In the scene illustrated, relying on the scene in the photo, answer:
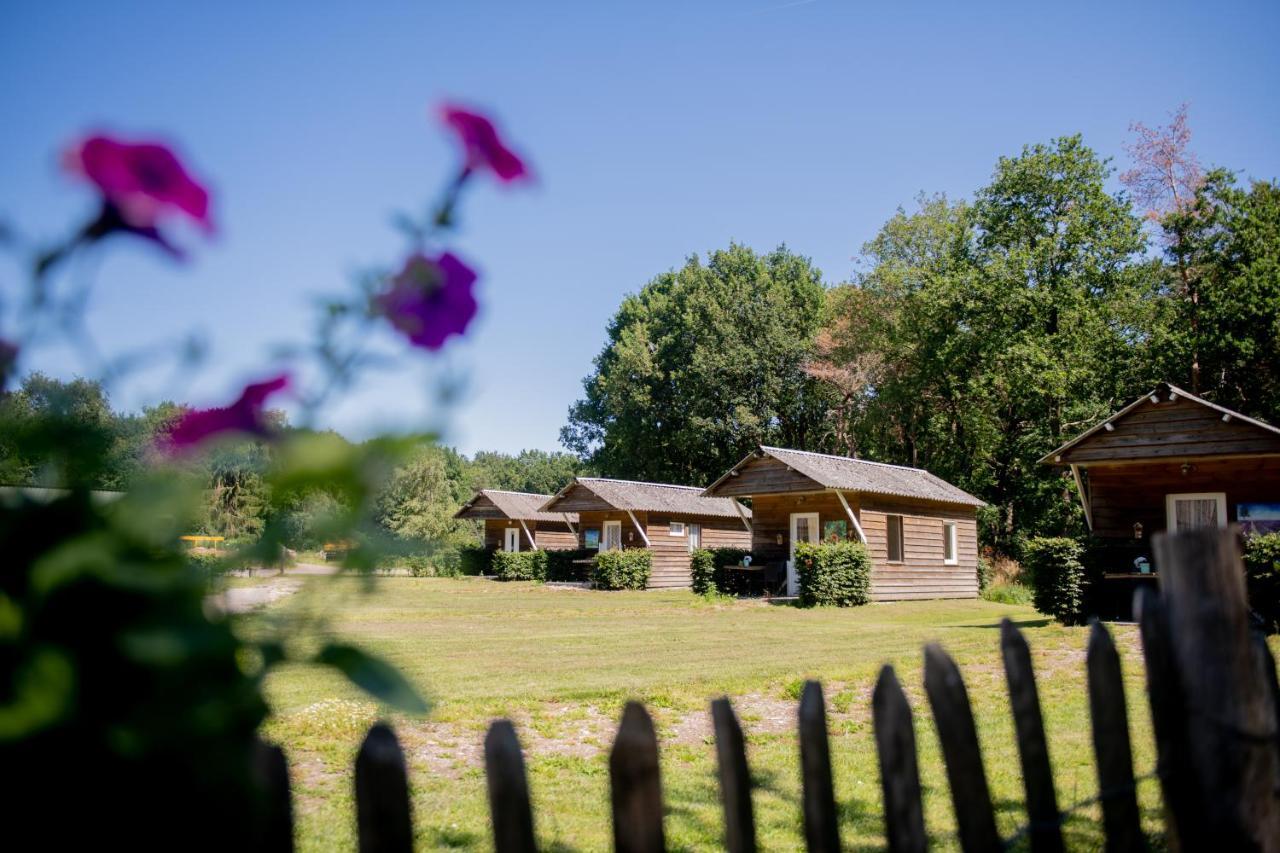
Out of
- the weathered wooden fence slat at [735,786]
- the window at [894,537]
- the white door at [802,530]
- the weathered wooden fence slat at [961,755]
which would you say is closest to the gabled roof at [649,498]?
the white door at [802,530]

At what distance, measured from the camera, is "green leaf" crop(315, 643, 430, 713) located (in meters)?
0.96

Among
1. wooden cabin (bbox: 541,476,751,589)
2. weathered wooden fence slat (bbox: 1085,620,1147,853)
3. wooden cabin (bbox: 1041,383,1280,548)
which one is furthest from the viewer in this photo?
wooden cabin (bbox: 541,476,751,589)

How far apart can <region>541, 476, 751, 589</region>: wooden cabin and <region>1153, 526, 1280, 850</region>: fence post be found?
30.2 meters

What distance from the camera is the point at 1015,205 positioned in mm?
33906

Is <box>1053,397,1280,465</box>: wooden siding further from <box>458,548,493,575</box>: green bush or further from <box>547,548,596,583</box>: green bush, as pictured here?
<box>458,548,493,575</box>: green bush

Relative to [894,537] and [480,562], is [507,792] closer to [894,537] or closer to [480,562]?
[894,537]

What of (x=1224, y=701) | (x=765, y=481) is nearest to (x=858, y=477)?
(x=765, y=481)

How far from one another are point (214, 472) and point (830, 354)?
1625 inches

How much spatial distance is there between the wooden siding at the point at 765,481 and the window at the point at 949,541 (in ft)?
22.6

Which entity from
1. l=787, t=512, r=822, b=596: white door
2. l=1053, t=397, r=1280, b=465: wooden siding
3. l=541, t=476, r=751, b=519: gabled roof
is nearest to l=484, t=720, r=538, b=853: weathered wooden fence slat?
l=1053, t=397, r=1280, b=465: wooden siding

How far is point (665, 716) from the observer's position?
718cm

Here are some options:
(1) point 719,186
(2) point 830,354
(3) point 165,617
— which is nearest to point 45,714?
(3) point 165,617

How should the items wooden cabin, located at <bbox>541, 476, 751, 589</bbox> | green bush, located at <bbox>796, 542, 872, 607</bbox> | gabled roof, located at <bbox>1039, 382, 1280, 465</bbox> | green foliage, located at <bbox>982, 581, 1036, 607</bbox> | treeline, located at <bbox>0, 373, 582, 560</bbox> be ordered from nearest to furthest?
treeline, located at <bbox>0, 373, 582, 560</bbox>, gabled roof, located at <bbox>1039, 382, 1280, 465</bbox>, green bush, located at <bbox>796, 542, 872, 607</bbox>, green foliage, located at <bbox>982, 581, 1036, 607</bbox>, wooden cabin, located at <bbox>541, 476, 751, 589</bbox>

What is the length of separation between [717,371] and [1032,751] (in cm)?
4082
